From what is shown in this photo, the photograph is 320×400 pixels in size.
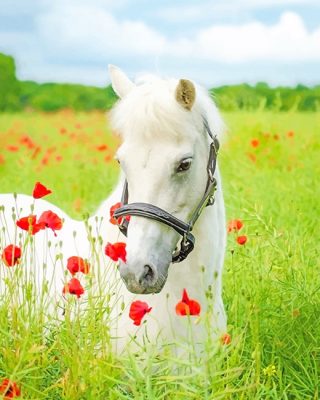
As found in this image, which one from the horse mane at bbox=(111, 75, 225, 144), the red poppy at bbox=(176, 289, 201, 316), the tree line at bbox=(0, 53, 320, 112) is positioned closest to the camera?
the red poppy at bbox=(176, 289, 201, 316)

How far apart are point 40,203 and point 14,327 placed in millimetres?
1749

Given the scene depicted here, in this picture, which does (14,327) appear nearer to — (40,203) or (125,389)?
(125,389)

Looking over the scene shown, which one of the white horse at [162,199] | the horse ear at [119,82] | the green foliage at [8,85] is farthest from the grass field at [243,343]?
the green foliage at [8,85]

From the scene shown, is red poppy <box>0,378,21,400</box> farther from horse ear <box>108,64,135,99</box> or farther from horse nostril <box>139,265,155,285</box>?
horse ear <box>108,64,135,99</box>

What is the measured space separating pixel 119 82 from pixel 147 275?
1.06m

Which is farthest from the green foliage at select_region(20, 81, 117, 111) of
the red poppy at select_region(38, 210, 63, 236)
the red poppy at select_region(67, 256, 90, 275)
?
the red poppy at select_region(67, 256, 90, 275)

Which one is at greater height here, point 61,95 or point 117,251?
point 61,95

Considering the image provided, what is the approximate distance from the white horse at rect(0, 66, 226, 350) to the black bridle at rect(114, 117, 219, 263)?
2cm

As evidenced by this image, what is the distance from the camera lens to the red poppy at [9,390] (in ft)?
9.39

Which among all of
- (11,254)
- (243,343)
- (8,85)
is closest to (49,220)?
(11,254)

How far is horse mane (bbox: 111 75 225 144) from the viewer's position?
3080 millimetres

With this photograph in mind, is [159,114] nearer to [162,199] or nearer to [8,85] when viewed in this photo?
[162,199]

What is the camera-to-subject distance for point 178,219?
3.13m

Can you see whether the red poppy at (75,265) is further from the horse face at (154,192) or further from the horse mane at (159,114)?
the horse mane at (159,114)
